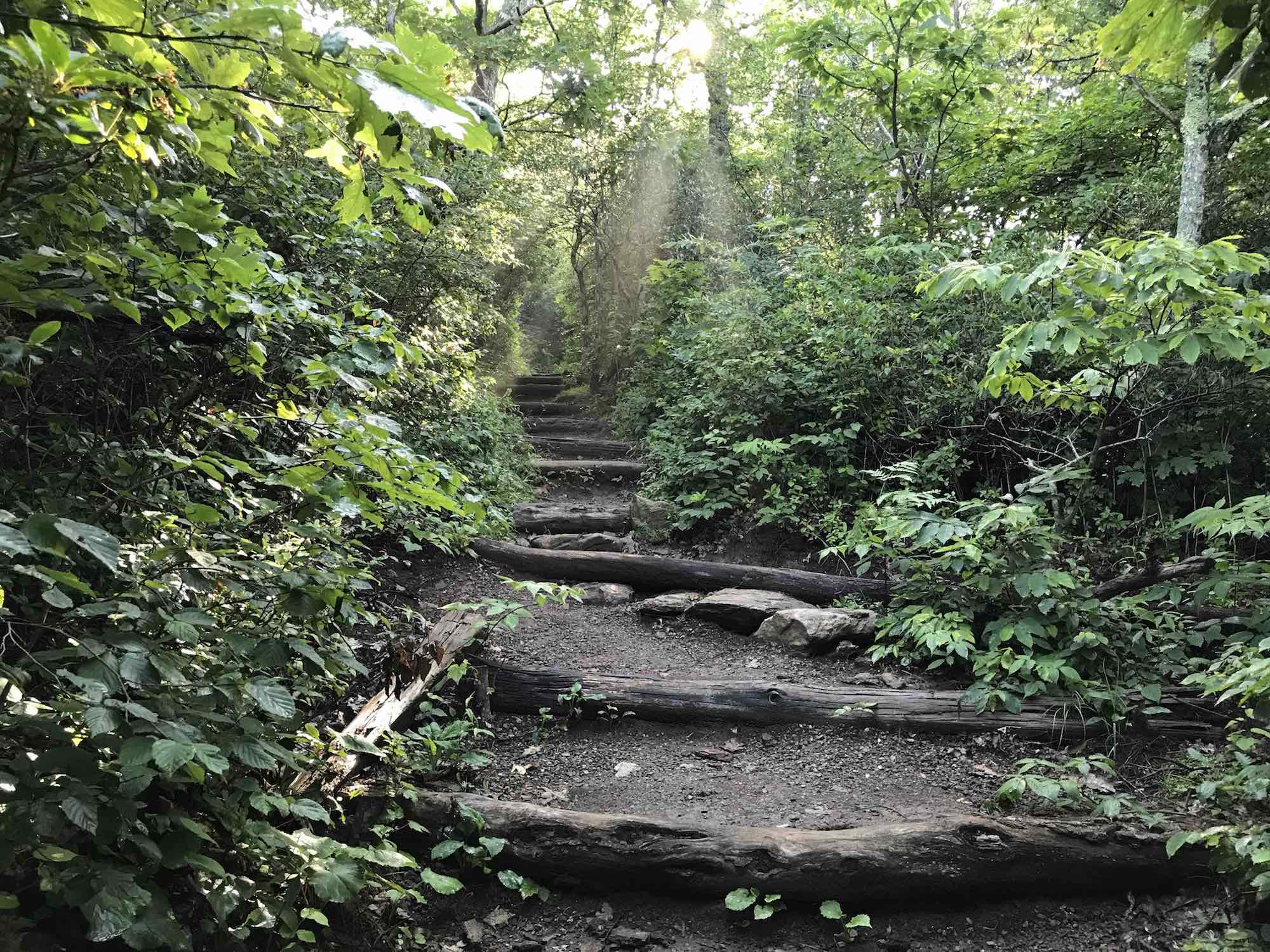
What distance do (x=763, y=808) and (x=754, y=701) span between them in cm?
88

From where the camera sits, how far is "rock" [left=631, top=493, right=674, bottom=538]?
7.70 metres

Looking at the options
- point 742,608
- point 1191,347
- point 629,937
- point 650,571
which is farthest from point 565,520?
point 1191,347

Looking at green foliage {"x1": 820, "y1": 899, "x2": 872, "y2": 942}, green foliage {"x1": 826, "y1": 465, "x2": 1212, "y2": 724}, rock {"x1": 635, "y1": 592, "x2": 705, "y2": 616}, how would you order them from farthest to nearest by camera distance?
rock {"x1": 635, "y1": 592, "x2": 705, "y2": 616}, green foliage {"x1": 826, "y1": 465, "x2": 1212, "y2": 724}, green foliage {"x1": 820, "y1": 899, "x2": 872, "y2": 942}

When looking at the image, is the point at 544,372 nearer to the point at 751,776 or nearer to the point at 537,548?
the point at 537,548

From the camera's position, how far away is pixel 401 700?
3.49m

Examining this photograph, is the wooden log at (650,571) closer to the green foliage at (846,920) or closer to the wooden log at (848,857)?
the wooden log at (848,857)

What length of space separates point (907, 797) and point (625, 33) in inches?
537

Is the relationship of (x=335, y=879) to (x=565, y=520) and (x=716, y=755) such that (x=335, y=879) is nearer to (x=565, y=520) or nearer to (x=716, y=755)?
(x=716, y=755)

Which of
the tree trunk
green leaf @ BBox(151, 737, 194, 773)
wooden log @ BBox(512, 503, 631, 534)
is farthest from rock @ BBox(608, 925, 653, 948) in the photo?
the tree trunk

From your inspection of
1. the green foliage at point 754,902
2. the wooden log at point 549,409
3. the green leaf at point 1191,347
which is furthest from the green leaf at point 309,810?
the wooden log at point 549,409

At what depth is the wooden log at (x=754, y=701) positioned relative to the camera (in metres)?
4.12

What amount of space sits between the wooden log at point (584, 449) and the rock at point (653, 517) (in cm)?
277

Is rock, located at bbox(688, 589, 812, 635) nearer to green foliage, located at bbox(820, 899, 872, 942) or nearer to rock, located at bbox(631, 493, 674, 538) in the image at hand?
rock, located at bbox(631, 493, 674, 538)

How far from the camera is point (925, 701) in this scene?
420 centimetres
